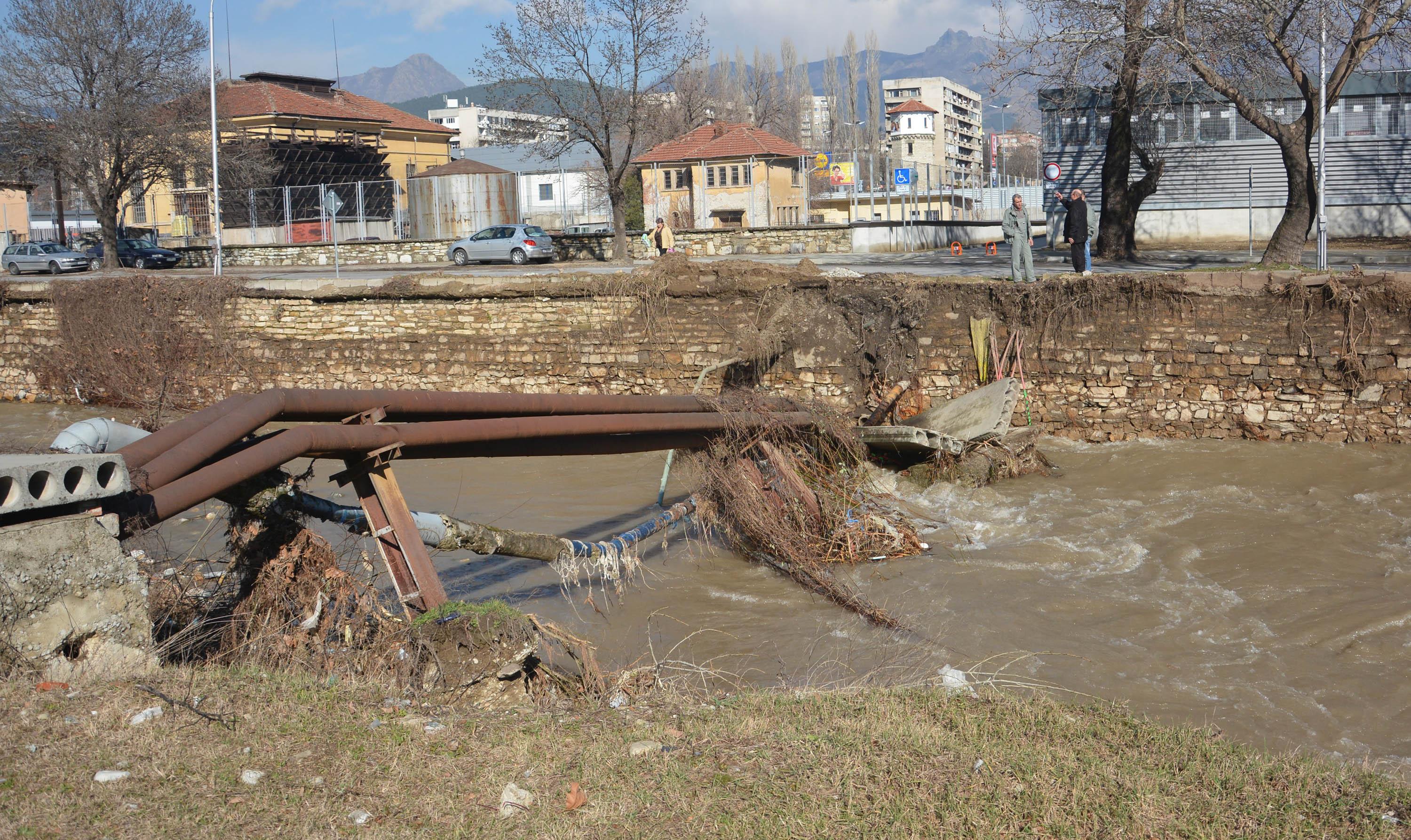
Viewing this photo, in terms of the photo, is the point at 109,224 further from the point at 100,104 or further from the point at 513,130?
the point at 513,130

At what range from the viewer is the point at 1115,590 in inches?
331

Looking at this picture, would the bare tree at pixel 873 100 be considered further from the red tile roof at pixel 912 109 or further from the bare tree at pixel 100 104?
the bare tree at pixel 100 104

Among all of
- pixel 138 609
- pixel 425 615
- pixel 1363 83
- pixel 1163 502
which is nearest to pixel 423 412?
pixel 425 615

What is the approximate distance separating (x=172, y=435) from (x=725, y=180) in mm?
39357

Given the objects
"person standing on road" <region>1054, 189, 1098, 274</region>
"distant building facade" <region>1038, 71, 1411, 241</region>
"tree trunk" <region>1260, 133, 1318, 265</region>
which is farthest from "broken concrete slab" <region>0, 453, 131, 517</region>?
"distant building facade" <region>1038, 71, 1411, 241</region>

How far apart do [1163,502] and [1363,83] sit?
2365cm

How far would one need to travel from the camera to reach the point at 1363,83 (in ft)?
91.2

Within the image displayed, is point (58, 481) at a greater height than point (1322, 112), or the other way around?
point (1322, 112)

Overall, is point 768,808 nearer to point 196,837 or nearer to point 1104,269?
point 196,837

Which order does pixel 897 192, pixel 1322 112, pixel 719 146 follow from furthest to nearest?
pixel 719 146
pixel 897 192
pixel 1322 112

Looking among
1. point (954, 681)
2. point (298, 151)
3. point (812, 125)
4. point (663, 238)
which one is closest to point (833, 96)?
point (812, 125)

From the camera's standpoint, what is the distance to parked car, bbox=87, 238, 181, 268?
3675 centimetres

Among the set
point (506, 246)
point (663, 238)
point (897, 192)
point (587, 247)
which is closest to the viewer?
point (663, 238)

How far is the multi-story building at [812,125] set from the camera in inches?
3590
